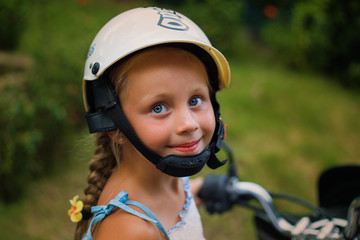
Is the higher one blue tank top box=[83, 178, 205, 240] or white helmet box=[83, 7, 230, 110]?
white helmet box=[83, 7, 230, 110]

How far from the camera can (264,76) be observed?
5.76m

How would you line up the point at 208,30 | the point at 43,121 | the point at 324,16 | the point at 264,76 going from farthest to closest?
the point at 264,76 < the point at 324,16 < the point at 43,121 < the point at 208,30

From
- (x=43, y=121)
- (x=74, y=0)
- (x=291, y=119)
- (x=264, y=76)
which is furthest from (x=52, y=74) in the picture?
(x=264, y=76)

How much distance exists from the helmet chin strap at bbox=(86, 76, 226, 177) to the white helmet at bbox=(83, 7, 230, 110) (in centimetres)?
8

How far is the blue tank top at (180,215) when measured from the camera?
1312 mm

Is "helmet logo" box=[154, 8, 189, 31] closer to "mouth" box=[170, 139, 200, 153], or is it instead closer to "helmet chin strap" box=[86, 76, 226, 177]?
"helmet chin strap" box=[86, 76, 226, 177]

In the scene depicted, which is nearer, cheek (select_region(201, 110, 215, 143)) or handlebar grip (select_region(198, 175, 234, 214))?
cheek (select_region(201, 110, 215, 143))

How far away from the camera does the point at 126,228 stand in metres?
1.26

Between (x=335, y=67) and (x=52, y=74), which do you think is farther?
(x=335, y=67)

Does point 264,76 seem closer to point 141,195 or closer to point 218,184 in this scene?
point 218,184

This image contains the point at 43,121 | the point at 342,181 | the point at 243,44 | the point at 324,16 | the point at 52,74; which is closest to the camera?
the point at 342,181

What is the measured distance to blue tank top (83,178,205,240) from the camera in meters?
1.31

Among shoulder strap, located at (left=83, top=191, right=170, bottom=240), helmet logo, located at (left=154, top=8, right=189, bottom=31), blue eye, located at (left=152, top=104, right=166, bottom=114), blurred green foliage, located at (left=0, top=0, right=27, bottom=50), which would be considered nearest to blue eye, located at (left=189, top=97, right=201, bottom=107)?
blue eye, located at (left=152, top=104, right=166, bottom=114)

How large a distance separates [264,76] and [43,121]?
3897mm
